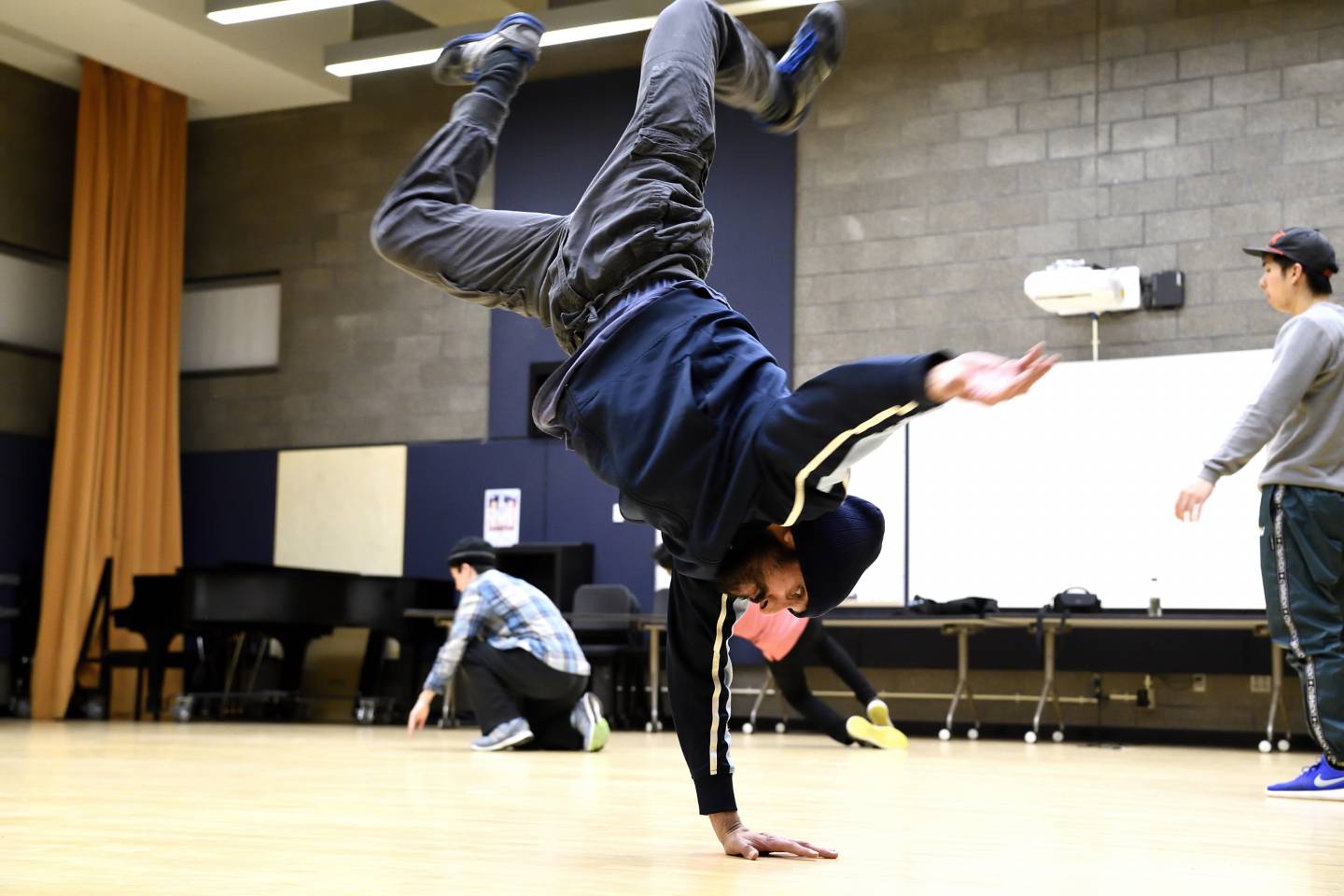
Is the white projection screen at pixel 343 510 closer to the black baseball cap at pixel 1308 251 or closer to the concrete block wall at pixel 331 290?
the concrete block wall at pixel 331 290

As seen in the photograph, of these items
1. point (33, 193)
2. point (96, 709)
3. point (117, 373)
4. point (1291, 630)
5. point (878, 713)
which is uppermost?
point (33, 193)

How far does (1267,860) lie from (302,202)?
35.3 feet

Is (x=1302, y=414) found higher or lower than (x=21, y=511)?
higher

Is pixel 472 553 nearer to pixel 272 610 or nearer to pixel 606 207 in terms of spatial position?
pixel 272 610

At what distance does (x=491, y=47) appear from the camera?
3.32 m

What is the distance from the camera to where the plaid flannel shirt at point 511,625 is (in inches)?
275

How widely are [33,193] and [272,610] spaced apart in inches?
170

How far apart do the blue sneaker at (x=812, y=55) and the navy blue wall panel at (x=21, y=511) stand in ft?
31.0

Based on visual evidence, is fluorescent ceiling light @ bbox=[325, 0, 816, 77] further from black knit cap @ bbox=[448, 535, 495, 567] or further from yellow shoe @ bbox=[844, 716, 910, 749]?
yellow shoe @ bbox=[844, 716, 910, 749]

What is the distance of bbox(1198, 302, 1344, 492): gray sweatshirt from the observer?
4.25 meters

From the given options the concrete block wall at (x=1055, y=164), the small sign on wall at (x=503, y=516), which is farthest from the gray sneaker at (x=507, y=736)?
the small sign on wall at (x=503, y=516)

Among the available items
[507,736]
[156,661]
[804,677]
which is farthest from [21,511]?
[804,677]

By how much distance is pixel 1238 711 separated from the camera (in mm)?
9109

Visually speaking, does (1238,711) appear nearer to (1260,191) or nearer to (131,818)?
(1260,191)
